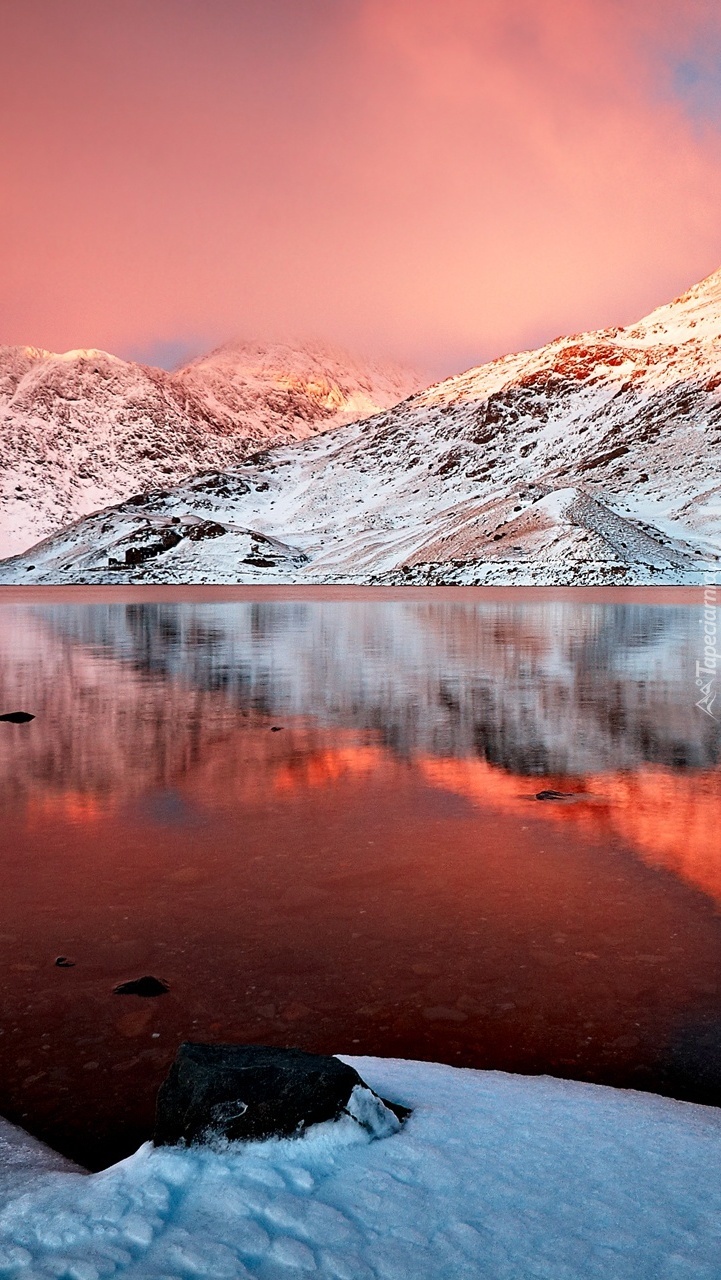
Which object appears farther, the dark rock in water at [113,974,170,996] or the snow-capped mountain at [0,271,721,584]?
the snow-capped mountain at [0,271,721,584]

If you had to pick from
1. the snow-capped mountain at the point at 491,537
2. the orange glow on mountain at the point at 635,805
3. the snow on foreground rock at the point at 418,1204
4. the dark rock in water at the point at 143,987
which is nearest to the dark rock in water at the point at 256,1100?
the snow on foreground rock at the point at 418,1204

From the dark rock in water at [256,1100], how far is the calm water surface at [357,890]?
0.53m

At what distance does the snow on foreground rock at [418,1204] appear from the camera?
3252mm

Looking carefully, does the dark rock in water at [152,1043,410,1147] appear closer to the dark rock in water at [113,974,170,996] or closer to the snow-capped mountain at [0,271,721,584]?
the dark rock in water at [113,974,170,996]

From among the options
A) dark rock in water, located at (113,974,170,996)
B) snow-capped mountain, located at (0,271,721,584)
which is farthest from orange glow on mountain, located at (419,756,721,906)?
snow-capped mountain, located at (0,271,721,584)

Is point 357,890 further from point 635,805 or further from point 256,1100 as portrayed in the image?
point 635,805

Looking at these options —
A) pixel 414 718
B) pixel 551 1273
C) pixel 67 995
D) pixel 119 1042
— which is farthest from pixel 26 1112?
pixel 414 718

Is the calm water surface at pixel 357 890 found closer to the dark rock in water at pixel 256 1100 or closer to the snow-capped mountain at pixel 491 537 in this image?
the dark rock in water at pixel 256 1100

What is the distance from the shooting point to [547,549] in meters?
122

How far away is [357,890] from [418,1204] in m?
4.14

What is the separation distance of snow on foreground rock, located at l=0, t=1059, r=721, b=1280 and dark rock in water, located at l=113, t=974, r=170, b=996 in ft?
6.22

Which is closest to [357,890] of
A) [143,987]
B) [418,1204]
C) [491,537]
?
[143,987]

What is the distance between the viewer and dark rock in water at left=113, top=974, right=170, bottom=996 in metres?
5.84

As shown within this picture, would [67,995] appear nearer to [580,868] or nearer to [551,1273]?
[551,1273]
